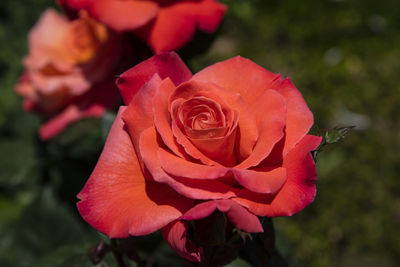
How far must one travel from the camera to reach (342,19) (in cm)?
305

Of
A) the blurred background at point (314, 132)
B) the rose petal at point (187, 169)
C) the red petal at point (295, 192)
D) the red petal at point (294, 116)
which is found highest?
the rose petal at point (187, 169)

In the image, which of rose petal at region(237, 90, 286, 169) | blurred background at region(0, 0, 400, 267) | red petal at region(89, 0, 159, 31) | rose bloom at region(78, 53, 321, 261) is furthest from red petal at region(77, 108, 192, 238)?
red petal at region(89, 0, 159, 31)

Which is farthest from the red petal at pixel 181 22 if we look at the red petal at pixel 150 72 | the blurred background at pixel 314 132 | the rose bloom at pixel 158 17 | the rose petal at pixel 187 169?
the rose petal at pixel 187 169

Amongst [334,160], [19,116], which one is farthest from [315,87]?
[19,116]

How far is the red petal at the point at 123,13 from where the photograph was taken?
955mm

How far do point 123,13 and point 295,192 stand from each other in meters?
0.56

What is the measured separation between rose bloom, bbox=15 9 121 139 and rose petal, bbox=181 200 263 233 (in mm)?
628

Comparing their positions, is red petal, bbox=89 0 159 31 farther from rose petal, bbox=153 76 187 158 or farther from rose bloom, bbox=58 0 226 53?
rose petal, bbox=153 76 187 158

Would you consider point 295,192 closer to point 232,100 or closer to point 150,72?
point 232,100

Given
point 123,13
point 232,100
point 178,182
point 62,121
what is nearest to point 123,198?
point 178,182

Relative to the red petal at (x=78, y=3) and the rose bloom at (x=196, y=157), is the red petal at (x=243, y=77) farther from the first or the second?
the red petal at (x=78, y=3)

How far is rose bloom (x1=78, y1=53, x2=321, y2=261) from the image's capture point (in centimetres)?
58

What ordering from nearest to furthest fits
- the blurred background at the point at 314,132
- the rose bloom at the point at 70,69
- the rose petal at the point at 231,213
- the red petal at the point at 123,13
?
1. the rose petal at the point at 231,213
2. the red petal at the point at 123,13
3. the rose bloom at the point at 70,69
4. the blurred background at the point at 314,132

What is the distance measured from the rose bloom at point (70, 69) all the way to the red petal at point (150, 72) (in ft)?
1.58
